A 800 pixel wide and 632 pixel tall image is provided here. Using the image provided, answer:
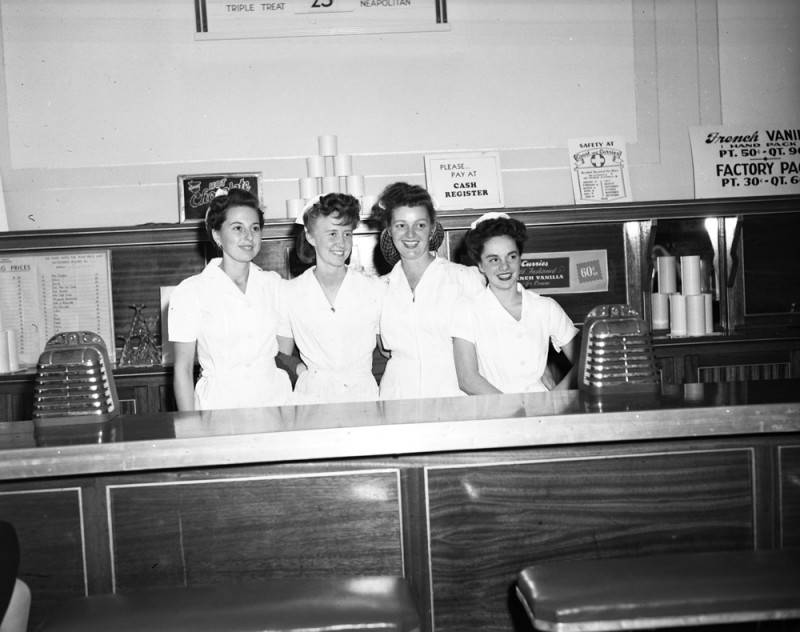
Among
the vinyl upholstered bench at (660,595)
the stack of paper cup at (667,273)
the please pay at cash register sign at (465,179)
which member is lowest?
the vinyl upholstered bench at (660,595)

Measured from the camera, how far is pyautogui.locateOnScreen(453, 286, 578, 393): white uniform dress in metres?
3.28

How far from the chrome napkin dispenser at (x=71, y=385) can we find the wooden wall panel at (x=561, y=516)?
3.11 feet

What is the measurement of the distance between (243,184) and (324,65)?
0.81m

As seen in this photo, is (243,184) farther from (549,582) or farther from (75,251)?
(549,582)

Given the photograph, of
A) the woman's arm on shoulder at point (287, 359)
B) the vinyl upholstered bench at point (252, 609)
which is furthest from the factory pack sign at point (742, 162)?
the vinyl upholstered bench at point (252, 609)

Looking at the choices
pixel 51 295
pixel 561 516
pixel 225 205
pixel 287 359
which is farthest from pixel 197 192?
pixel 561 516

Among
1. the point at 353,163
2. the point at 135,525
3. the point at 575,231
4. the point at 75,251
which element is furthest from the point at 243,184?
the point at 135,525

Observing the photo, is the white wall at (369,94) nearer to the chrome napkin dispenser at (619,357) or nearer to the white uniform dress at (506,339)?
the white uniform dress at (506,339)

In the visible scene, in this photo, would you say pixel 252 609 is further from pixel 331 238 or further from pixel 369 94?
pixel 369 94

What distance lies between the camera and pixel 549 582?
175cm

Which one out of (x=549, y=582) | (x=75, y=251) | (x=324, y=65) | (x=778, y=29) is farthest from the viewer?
(x=778, y=29)

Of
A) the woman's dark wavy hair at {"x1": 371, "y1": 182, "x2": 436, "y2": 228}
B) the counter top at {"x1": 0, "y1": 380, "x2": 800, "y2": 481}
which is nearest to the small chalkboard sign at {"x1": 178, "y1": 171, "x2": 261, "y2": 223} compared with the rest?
the woman's dark wavy hair at {"x1": 371, "y1": 182, "x2": 436, "y2": 228}

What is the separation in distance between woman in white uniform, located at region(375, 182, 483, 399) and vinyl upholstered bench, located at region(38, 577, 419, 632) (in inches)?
65.5

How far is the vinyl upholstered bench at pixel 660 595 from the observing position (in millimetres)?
1658
